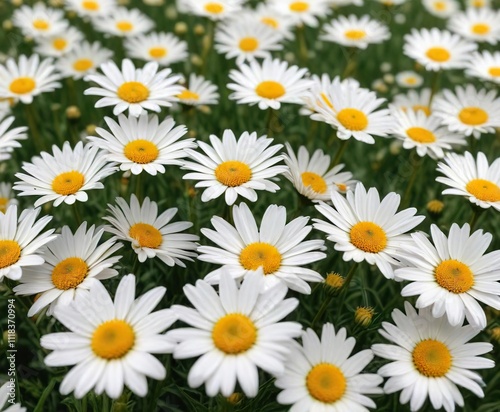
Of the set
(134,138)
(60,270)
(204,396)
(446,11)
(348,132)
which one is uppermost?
(446,11)

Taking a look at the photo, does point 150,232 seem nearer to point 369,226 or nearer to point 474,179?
point 369,226

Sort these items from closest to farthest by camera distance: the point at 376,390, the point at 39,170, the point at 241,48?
1. the point at 376,390
2. the point at 39,170
3. the point at 241,48

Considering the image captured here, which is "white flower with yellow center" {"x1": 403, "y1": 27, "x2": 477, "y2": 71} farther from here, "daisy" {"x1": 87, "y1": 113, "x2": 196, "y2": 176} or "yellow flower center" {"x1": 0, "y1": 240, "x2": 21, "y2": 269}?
"yellow flower center" {"x1": 0, "y1": 240, "x2": 21, "y2": 269}

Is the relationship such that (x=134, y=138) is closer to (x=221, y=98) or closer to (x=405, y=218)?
(x=405, y=218)

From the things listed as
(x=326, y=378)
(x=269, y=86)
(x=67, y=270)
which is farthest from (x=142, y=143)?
(x=326, y=378)

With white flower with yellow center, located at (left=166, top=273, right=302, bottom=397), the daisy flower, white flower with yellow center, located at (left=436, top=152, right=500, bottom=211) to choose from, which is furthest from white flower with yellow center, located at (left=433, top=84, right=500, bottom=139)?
white flower with yellow center, located at (left=166, top=273, right=302, bottom=397)

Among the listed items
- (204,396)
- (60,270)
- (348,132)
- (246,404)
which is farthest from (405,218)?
(60,270)
